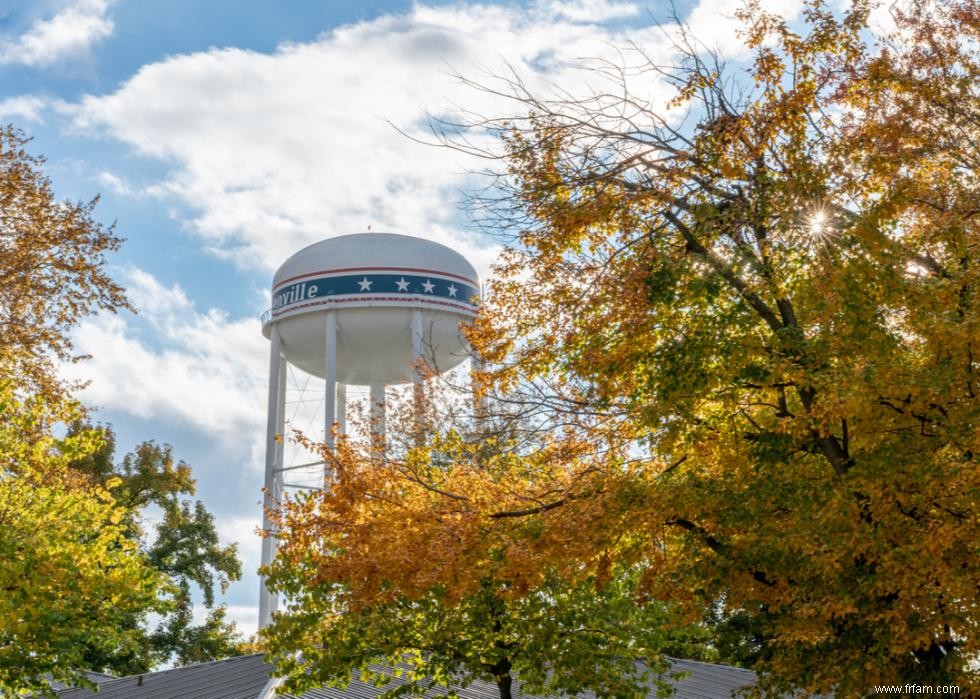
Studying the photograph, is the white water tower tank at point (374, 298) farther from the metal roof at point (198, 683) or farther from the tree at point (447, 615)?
the tree at point (447, 615)

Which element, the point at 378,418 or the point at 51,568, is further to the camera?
the point at 378,418

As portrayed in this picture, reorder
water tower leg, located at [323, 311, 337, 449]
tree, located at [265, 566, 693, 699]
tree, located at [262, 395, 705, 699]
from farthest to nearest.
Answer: water tower leg, located at [323, 311, 337, 449]
tree, located at [265, 566, 693, 699]
tree, located at [262, 395, 705, 699]

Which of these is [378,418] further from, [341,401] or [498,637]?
[341,401]

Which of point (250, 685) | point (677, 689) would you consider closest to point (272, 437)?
point (250, 685)

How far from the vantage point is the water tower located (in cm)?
3362

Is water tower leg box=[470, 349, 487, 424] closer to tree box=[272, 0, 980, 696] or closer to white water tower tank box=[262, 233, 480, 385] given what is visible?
tree box=[272, 0, 980, 696]

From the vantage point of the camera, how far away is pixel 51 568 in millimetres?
14352

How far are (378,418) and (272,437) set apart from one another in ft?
31.4

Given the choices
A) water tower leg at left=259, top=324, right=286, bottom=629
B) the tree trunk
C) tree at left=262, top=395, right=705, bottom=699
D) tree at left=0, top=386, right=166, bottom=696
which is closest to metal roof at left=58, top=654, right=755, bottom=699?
tree at left=262, top=395, right=705, bottom=699

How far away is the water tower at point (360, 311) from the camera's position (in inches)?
1324

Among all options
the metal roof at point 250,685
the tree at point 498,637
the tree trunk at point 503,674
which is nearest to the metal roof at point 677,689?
the metal roof at point 250,685

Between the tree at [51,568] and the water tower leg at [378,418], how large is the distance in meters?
3.62

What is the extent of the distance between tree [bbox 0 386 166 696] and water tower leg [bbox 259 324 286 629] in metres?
16.4

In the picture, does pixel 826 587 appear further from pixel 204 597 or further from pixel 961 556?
pixel 204 597
